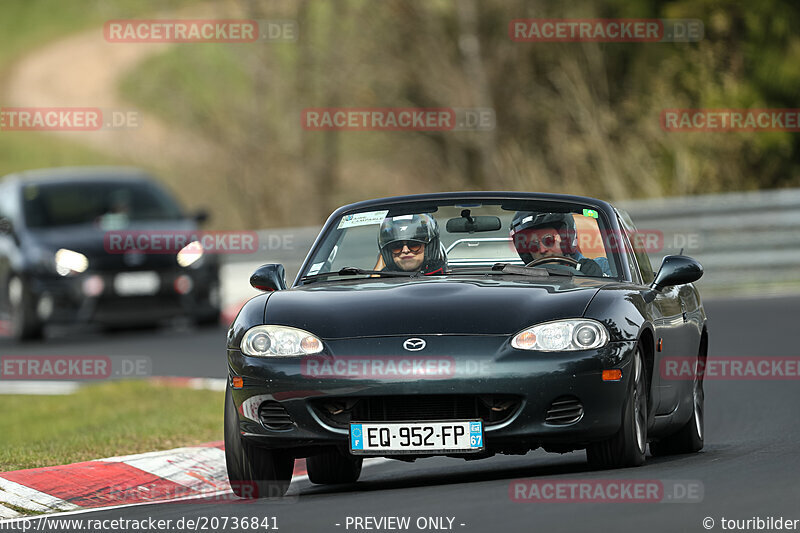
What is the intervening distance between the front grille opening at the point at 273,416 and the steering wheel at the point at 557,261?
5.38 ft

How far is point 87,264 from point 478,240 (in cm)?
1135

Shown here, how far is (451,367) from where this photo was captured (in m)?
7.45

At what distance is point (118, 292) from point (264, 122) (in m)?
13.0

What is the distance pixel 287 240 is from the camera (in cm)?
2494

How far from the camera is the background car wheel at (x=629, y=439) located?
770cm

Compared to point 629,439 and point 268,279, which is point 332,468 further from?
point 629,439

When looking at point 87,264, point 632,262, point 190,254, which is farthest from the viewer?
point 190,254

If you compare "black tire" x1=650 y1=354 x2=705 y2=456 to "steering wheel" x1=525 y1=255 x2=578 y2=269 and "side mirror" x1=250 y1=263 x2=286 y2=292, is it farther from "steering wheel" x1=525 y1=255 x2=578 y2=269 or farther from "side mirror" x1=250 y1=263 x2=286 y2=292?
"side mirror" x1=250 y1=263 x2=286 y2=292

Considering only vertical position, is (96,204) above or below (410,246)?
below

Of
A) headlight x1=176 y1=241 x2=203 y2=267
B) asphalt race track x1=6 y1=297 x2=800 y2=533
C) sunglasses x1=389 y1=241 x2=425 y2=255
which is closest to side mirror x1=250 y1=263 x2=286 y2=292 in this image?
sunglasses x1=389 y1=241 x2=425 y2=255

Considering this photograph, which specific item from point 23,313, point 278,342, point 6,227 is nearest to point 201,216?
point 6,227

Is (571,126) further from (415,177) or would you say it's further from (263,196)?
(263,196)

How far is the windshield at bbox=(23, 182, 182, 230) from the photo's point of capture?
20.4 metres

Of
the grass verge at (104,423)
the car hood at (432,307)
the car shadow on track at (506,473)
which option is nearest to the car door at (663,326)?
the car shadow on track at (506,473)
